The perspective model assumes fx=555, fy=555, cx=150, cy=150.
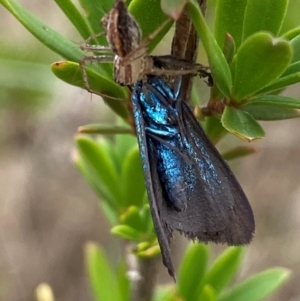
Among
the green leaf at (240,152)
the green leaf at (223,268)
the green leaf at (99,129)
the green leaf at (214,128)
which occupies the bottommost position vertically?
the green leaf at (223,268)

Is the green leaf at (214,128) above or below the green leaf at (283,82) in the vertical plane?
below

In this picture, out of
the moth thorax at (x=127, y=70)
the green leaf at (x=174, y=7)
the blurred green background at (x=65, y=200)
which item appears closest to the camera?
the green leaf at (x=174, y=7)

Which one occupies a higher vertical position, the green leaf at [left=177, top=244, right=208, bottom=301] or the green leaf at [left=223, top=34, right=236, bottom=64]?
the green leaf at [left=223, top=34, right=236, bottom=64]

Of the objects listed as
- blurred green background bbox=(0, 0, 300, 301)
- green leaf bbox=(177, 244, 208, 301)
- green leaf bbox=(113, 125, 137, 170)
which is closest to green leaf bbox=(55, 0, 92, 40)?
green leaf bbox=(113, 125, 137, 170)

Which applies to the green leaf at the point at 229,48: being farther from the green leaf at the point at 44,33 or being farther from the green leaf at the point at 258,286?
the green leaf at the point at 258,286

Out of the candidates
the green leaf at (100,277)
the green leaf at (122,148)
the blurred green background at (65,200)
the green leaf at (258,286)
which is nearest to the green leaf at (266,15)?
the green leaf at (122,148)

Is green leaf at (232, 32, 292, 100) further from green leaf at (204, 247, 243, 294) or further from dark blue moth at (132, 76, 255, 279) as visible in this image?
green leaf at (204, 247, 243, 294)

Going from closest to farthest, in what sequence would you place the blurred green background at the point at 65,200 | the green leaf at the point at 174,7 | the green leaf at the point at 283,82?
the green leaf at the point at 174,7
the green leaf at the point at 283,82
the blurred green background at the point at 65,200
